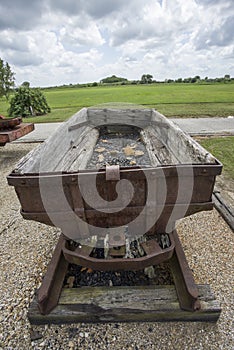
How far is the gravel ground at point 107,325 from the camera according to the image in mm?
1332

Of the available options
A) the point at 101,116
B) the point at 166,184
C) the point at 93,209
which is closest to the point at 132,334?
the point at 93,209

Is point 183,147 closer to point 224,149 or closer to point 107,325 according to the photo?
point 107,325

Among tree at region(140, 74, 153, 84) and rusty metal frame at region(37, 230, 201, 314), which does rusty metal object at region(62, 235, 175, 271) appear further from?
tree at region(140, 74, 153, 84)

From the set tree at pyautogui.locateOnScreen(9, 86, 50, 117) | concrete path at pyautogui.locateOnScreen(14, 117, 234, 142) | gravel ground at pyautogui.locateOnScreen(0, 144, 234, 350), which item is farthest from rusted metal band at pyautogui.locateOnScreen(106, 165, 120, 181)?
tree at pyautogui.locateOnScreen(9, 86, 50, 117)

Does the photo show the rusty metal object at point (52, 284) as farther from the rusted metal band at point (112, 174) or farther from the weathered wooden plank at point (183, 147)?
the weathered wooden plank at point (183, 147)

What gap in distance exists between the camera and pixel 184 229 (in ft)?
7.77

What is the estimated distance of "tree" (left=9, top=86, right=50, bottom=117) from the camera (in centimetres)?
1119

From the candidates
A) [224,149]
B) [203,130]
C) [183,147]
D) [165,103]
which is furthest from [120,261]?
[165,103]

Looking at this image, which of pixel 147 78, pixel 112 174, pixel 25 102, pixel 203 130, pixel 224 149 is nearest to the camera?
pixel 112 174

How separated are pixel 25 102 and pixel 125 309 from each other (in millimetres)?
12020

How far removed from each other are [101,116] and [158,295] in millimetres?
3596

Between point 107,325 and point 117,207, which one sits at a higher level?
point 117,207

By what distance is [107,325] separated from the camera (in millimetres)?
1423

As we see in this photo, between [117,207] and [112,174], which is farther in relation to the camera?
[117,207]
